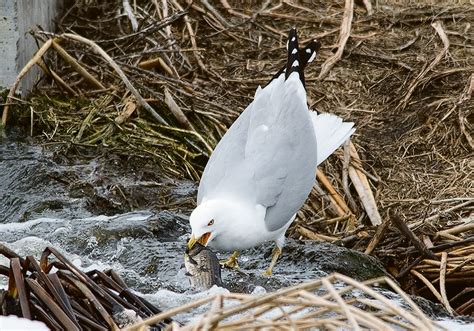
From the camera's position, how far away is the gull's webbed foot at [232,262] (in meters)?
4.83

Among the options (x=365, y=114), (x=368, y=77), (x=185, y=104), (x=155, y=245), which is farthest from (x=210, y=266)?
(x=368, y=77)

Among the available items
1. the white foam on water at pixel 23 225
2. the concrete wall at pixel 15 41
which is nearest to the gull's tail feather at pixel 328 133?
the white foam on water at pixel 23 225

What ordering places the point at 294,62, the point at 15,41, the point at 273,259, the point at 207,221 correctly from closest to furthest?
the point at 207,221 → the point at 273,259 → the point at 294,62 → the point at 15,41

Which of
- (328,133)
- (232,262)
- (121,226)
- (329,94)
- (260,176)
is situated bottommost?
(329,94)

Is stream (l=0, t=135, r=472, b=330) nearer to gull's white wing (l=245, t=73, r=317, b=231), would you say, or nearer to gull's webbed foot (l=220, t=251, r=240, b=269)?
gull's webbed foot (l=220, t=251, r=240, b=269)

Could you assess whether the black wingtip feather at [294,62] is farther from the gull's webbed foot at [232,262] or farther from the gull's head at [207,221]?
the gull's head at [207,221]

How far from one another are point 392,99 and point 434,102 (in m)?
0.35

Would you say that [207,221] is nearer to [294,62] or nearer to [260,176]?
[260,176]

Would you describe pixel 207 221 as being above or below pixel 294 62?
below

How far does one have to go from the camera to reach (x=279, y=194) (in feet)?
15.6

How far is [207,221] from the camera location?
434 centimetres

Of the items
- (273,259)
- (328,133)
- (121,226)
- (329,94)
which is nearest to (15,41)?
(121,226)

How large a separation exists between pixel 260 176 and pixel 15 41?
7.93ft

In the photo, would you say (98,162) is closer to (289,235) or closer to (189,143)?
(189,143)
